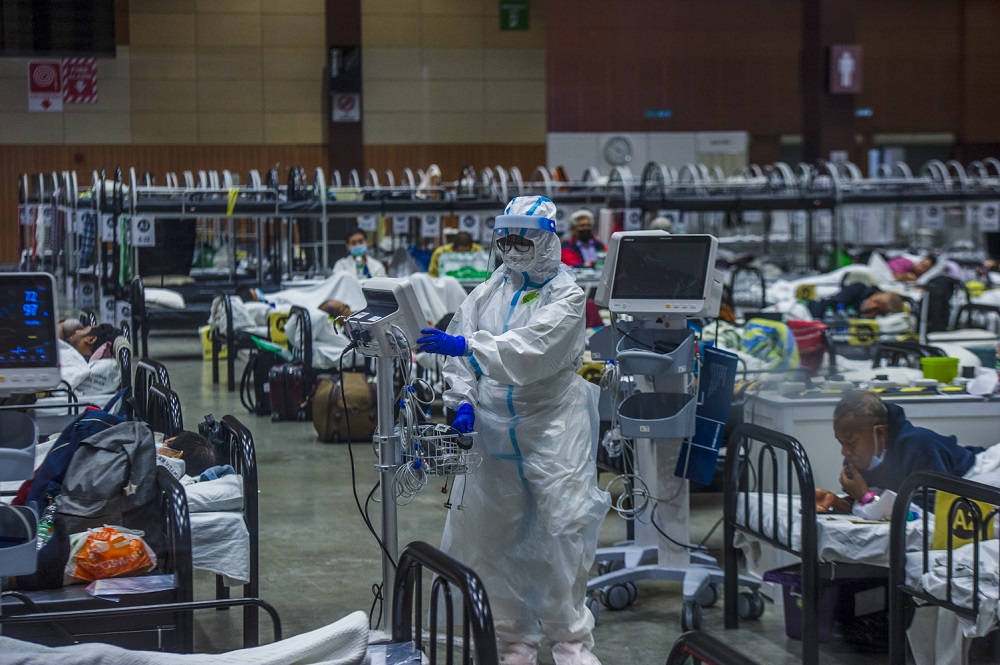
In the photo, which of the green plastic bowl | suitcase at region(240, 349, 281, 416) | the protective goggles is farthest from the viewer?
suitcase at region(240, 349, 281, 416)

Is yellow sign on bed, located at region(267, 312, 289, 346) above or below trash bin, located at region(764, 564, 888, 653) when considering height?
above

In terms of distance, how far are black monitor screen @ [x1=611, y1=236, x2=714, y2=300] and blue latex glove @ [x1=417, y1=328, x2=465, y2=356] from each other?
1247 millimetres

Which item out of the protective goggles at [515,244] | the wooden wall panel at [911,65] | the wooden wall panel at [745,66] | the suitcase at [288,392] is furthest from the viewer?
the wooden wall panel at [911,65]

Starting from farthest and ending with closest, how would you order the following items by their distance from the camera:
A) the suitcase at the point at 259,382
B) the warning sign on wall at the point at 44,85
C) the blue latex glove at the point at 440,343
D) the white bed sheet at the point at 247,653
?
the suitcase at the point at 259,382
the warning sign on wall at the point at 44,85
the blue latex glove at the point at 440,343
the white bed sheet at the point at 247,653

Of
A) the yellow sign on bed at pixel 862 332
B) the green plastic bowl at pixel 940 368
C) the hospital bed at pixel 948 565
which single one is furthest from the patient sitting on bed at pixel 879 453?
the yellow sign on bed at pixel 862 332

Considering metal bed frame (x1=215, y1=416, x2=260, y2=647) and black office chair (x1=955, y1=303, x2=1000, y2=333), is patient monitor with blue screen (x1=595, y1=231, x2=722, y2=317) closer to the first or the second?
metal bed frame (x1=215, y1=416, x2=260, y2=647)

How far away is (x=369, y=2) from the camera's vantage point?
46.6 feet

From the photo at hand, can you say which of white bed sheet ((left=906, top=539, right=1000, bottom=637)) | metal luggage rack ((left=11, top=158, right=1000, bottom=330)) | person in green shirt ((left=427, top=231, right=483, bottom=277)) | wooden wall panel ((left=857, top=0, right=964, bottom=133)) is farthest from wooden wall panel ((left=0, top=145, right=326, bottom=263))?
wooden wall panel ((left=857, top=0, right=964, bottom=133))

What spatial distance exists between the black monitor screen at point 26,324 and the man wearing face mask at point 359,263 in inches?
289

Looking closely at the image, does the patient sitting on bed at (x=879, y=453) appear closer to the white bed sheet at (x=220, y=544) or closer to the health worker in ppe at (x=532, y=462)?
the health worker in ppe at (x=532, y=462)

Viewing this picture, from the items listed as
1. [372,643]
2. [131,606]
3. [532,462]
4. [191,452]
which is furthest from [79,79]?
[372,643]

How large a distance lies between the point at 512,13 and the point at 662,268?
1287 cm

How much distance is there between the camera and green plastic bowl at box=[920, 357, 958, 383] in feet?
20.7

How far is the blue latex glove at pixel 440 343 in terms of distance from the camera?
3.96m
